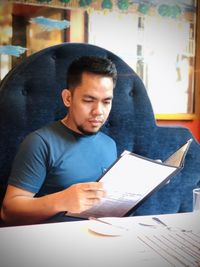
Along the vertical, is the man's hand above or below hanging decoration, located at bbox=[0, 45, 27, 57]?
below

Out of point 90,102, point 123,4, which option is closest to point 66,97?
point 90,102

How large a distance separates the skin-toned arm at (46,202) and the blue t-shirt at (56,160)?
32mm

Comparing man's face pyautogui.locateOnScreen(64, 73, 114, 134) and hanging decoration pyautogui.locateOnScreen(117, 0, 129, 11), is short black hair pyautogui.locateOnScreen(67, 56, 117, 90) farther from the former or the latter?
hanging decoration pyautogui.locateOnScreen(117, 0, 129, 11)

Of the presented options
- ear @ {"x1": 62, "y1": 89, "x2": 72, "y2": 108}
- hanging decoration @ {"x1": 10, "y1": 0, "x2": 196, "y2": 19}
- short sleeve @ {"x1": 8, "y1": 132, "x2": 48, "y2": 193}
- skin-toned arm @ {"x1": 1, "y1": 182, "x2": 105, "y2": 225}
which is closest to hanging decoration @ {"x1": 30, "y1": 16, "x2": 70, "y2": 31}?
hanging decoration @ {"x1": 10, "y1": 0, "x2": 196, "y2": 19}

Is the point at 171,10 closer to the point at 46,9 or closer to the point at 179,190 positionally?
the point at 46,9

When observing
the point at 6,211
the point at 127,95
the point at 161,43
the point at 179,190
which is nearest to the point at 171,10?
the point at 161,43

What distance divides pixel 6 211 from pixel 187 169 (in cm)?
61

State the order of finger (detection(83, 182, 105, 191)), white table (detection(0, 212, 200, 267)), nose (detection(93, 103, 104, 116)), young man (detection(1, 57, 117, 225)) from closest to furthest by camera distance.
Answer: white table (detection(0, 212, 200, 267))
finger (detection(83, 182, 105, 191))
young man (detection(1, 57, 117, 225))
nose (detection(93, 103, 104, 116))

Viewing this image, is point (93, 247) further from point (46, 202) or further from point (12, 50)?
point (12, 50)

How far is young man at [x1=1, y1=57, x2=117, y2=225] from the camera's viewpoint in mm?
770

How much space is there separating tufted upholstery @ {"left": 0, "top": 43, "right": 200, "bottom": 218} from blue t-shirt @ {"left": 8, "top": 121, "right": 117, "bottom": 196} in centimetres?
10

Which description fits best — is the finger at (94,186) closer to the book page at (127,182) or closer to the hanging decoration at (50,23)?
the book page at (127,182)

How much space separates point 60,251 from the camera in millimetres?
495

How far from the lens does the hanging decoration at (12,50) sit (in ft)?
2.59
